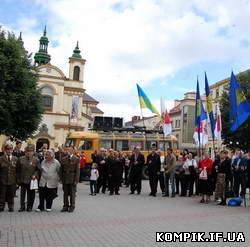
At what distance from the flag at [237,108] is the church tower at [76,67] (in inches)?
2113

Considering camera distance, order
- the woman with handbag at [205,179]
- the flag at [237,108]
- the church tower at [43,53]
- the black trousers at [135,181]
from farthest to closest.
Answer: the church tower at [43,53], the black trousers at [135,181], the flag at [237,108], the woman with handbag at [205,179]

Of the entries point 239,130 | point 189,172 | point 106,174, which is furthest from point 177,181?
point 239,130

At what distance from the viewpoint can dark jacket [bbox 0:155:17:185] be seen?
12.5 metres

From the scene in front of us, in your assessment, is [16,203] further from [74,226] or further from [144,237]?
[144,237]

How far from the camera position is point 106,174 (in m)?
19.1

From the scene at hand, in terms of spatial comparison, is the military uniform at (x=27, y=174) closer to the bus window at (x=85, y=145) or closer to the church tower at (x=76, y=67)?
the bus window at (x=85, y=145)

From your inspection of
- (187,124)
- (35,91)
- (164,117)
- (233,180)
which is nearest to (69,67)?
(187,124)

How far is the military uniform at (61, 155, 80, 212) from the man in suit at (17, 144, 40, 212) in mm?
764

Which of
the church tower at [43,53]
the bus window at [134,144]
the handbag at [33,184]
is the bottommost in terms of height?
the handbag at [33,184]

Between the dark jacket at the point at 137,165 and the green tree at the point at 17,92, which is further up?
the green tree at the point at 17,92

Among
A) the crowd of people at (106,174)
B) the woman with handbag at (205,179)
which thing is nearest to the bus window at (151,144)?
the crowd of people at (106,174)

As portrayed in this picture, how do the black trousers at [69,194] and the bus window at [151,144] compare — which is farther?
the bus window at [151,144]

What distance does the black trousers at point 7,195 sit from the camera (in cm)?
1227

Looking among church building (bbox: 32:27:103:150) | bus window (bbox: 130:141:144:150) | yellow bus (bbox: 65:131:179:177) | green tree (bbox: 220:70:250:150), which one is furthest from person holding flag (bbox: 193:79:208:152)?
church building (bbox: 32:27:103:150)
